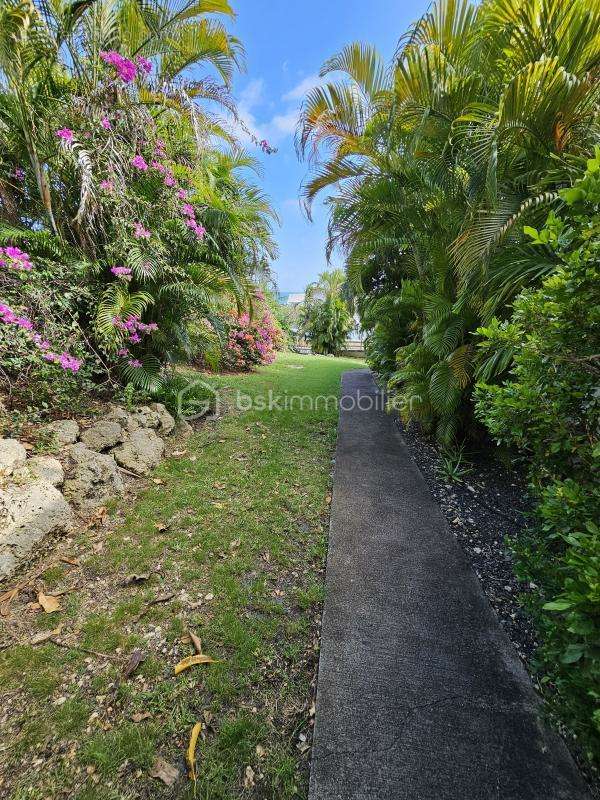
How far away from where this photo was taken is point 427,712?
148 cm

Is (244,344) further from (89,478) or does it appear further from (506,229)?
(506,229)

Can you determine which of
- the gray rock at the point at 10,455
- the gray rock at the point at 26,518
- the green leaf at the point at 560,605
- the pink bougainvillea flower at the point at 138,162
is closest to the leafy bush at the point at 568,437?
the green leaf at the point at 560,605

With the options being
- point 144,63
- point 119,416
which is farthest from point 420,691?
point 144,63

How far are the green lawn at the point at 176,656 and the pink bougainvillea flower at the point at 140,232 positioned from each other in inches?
120

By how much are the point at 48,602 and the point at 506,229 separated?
14.3 ft

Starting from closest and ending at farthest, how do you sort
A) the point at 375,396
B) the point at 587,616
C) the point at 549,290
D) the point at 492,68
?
the point at 587,616, the point at 549,290, the point at 492,68, the point at 375,396

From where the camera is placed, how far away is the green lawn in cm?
129

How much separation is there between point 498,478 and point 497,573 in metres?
1.51

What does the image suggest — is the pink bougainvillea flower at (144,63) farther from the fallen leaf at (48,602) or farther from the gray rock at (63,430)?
the fallen leaf at (48,602)

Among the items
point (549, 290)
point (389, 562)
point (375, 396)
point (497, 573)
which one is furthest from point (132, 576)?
point (375, 396)

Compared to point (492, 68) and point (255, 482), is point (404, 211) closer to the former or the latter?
point (492, 68)

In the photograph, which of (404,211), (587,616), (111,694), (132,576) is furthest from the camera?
(404,211)

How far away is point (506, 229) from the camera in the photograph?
2490mm

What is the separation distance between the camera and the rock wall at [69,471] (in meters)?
2.18
